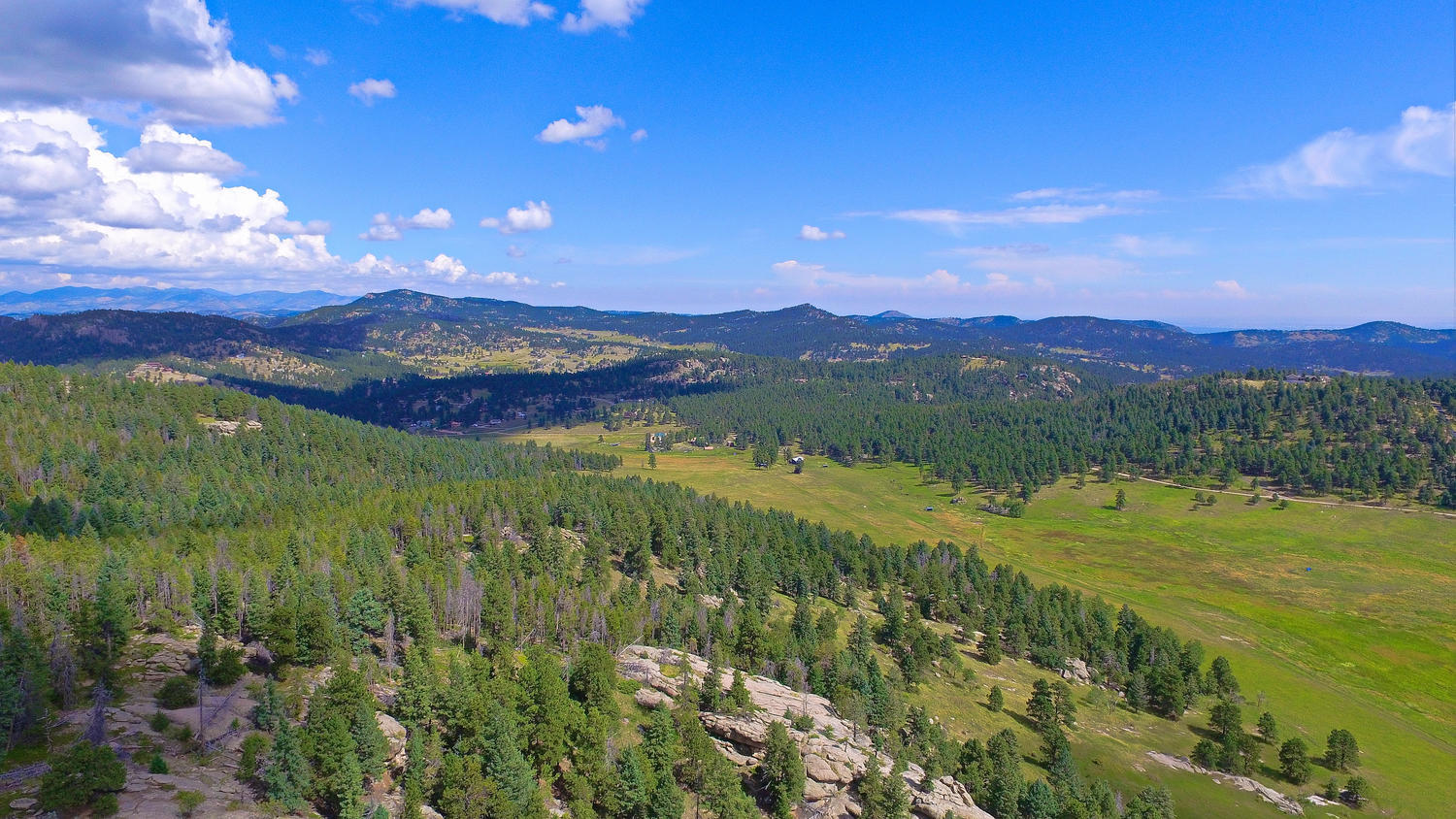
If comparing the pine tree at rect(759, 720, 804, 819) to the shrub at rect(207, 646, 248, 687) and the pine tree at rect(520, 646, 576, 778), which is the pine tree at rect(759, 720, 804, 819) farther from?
the shrub at rect(207, 646, 248, 687)

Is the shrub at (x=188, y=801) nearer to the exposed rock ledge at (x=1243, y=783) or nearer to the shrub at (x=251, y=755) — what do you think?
the shrub at (x=251, y=755)

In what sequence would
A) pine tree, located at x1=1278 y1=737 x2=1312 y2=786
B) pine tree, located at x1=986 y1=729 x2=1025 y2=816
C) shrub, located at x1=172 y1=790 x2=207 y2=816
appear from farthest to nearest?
pine tree, located at x1=1278 y1=737 x2=1312 y2=786
pine tree, located at x1=986 y1=729 x2=1025 y2=816
shrub, located at x1=172 y1=790 x2=207 y2=816

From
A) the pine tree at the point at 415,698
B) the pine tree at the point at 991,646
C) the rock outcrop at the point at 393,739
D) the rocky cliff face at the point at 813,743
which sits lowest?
the pine tree at the point at 991,646

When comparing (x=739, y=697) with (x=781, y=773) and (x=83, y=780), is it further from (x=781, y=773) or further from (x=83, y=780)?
(x=83, y=780)

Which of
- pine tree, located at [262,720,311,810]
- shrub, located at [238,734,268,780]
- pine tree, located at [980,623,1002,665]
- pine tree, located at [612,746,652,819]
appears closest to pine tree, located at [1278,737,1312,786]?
pine tree, located at [980,623,1002,665]

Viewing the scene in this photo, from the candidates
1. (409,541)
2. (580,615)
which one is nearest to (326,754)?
(580,615)

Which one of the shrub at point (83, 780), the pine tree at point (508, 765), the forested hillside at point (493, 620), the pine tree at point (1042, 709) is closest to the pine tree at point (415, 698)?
the forested hillside at point (493, 620)
